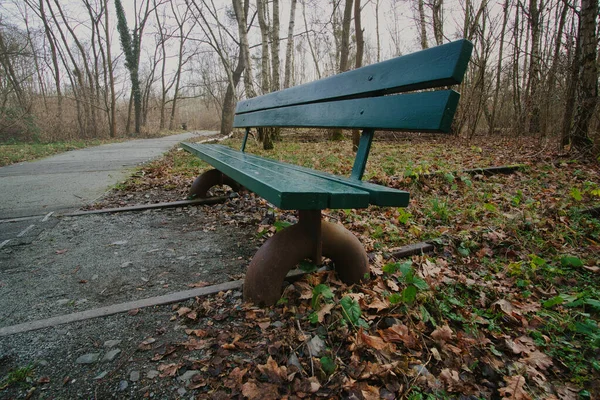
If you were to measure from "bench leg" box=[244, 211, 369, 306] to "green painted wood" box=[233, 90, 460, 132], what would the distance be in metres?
0.58

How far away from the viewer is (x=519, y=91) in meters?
8.95

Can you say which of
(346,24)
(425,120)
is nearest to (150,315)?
(425,120)

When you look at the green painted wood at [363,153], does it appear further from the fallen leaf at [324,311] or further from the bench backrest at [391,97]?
the fallen leaf at [324,311]

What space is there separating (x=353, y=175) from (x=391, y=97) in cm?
46

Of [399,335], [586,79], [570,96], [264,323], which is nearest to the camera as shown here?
[399,335]

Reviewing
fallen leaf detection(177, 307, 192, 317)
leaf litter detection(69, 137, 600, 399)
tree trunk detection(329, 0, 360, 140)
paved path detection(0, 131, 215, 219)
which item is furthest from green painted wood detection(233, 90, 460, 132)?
tree trunk detection(329, 0, 360, 140)

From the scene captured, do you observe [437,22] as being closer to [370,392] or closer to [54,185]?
[54,185]

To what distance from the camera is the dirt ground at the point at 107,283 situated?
116 centimetres

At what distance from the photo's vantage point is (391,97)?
1538mm

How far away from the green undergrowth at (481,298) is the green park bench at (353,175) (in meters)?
0.17

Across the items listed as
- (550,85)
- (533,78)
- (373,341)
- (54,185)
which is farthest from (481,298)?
(533,78)

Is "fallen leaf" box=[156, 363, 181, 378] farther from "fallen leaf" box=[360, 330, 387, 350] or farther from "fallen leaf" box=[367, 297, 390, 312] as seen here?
"fallen leaf" box=[367, 297, 390, 312]

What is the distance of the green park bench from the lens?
124cm

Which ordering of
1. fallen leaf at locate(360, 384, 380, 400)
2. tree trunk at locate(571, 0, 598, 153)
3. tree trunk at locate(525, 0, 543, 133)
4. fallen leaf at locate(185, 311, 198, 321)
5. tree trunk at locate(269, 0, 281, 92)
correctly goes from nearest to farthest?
fallen leaf at locate(360, 384, 380, 400) → fallen leaf at locate(185, 311, 198, 321) → tree trunk at locate(571, 0, 598, 153) → tree trunk at locate(525, 0, 543, 133) → tree trunk at locate(269, 0, 281, 92)
